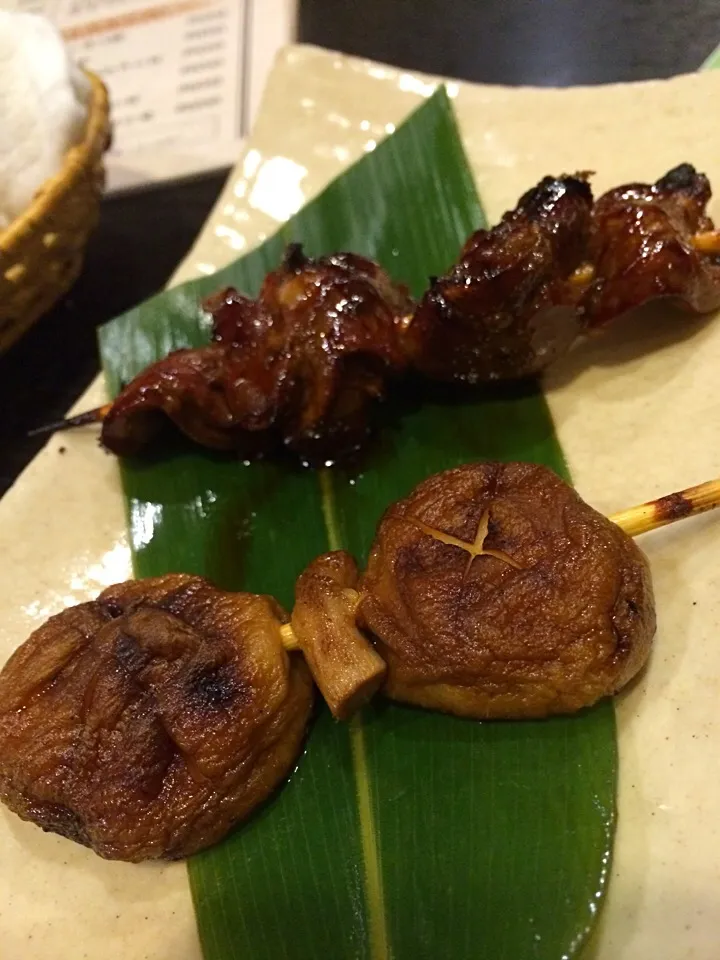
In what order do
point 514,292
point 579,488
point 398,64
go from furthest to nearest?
point 398,64 → point 579,488 → point 514,292

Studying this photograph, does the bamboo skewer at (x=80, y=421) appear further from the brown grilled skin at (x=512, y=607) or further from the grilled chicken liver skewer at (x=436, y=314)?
the brown grilled skin at (x=512, y=607)


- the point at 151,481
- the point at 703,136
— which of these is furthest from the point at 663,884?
the point at 703,136

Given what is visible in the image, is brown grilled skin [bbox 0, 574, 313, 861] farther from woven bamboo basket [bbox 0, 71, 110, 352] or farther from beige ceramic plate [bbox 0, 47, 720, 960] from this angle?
woven bamboo basket [bbox 0, 71, 110, 352]

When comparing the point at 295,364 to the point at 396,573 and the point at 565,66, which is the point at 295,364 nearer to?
the point at 396,573

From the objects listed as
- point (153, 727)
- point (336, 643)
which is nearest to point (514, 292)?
point (336, 643)

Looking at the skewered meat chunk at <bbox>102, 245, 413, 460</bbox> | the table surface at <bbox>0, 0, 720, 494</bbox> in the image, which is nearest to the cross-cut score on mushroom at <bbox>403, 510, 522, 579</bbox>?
the skewered meat chunk at <bbox>102, 245, 413, 460</bbox>

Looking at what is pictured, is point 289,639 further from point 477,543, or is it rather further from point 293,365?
point 293,365
